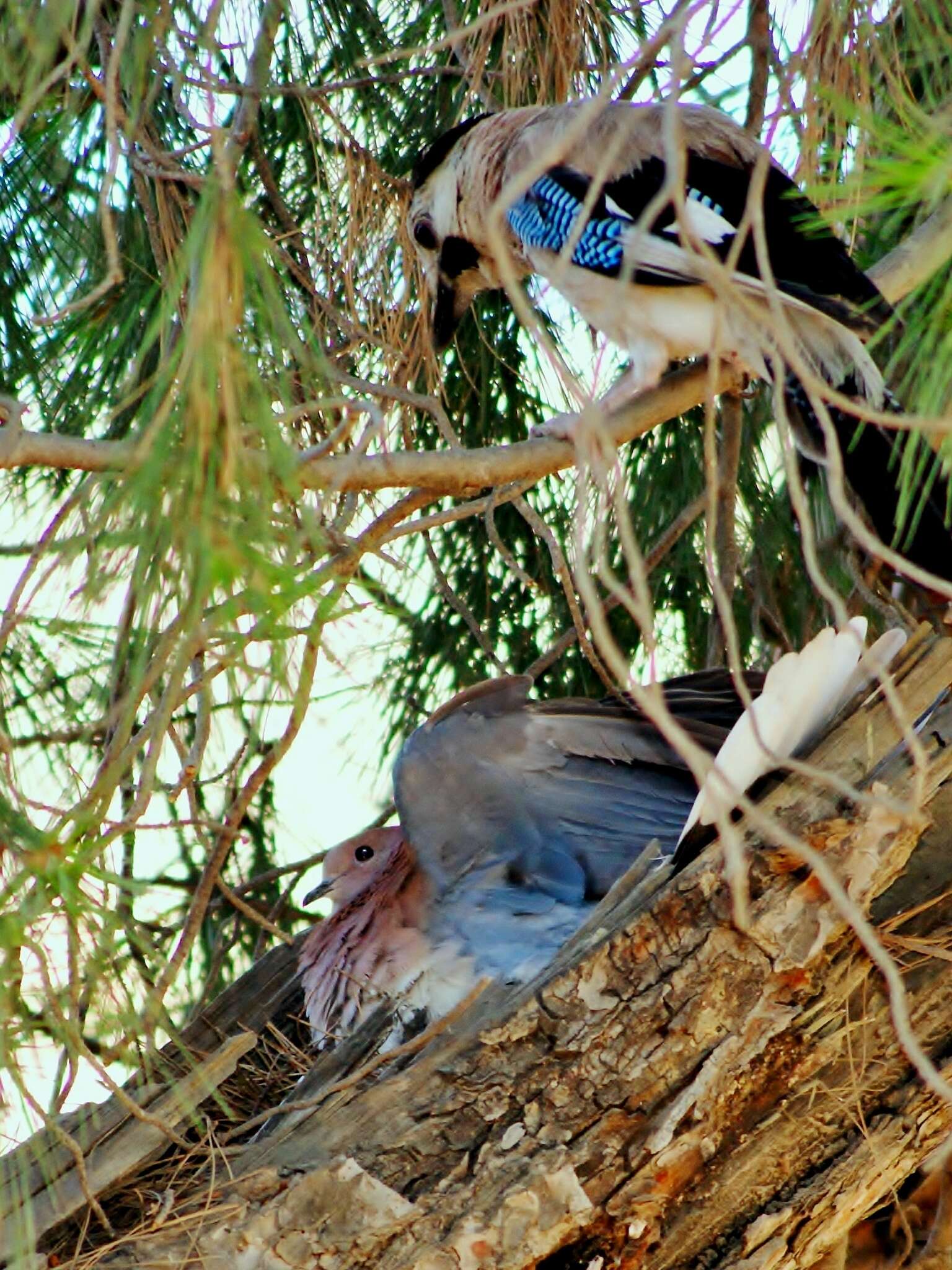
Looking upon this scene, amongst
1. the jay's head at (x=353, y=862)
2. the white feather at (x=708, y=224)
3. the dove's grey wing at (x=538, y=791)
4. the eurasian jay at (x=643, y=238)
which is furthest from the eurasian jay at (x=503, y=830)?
the white feather at (x=708, y=224)

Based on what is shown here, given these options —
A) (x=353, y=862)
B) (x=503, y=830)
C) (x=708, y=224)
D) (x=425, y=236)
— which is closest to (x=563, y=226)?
(x=708, y=224)

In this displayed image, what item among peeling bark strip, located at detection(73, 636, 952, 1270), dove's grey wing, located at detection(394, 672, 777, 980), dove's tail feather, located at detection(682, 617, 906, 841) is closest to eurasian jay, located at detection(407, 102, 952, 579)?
dove's tail feather, located at detection(682, 617, 906, 841)

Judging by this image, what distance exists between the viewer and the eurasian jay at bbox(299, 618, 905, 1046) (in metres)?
2.18

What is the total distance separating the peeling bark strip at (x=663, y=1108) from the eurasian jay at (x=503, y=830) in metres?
0.38

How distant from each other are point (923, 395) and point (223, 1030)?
1.40 meters

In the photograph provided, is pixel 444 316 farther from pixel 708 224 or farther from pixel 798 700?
pixel 798 700

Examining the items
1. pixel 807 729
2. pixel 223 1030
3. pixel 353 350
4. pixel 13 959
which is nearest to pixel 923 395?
pixel 807 729

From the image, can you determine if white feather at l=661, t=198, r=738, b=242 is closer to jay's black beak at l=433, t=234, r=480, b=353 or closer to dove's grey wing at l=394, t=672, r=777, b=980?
jay's black beak at l=433, t=234, r=480, b=353

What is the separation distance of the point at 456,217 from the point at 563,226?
0.23m

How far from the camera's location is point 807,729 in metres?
1.84

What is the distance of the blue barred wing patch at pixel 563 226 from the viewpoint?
1.98 metres

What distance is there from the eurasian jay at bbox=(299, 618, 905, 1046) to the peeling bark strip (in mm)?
376

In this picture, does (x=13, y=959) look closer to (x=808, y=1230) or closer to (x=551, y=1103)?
(x=551, y=1103)

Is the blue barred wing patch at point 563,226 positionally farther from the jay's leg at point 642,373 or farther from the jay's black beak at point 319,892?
the jay's black beak at point 319,892
